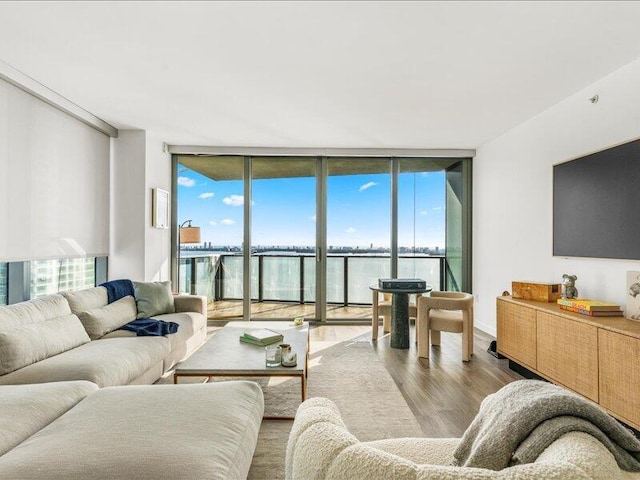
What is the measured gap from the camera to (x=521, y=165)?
14.3 feet

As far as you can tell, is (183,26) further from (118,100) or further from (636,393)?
(636,393)

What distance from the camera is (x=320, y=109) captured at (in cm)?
390

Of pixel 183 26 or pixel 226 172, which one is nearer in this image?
pixel 183 26

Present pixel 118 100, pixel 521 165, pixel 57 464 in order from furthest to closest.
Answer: pixel 521 165 < pixel 118 100 < pixel 57 464

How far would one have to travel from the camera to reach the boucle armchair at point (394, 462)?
0.64 m

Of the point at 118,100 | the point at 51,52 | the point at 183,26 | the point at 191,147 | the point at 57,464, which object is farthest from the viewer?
the point at 191,147

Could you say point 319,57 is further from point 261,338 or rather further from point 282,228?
point 282,228

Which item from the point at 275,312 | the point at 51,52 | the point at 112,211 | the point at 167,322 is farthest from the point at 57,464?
the point at 275,312

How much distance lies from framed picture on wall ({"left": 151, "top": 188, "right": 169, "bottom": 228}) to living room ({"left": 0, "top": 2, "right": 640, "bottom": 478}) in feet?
0.34

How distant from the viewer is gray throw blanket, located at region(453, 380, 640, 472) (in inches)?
30.4

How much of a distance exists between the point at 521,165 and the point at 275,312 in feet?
12.4

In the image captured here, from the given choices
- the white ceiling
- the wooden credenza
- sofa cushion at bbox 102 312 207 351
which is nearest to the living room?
the white ceiling

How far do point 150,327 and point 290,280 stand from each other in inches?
105

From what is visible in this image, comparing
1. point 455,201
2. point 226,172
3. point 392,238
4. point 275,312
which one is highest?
point 226,172
